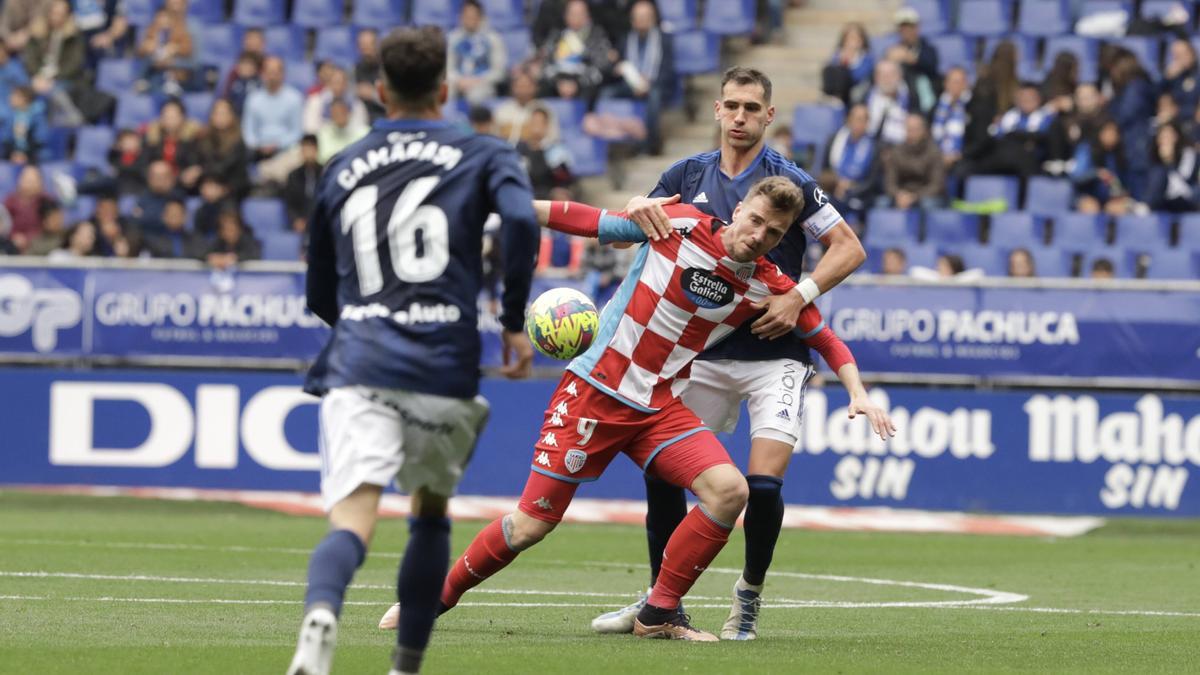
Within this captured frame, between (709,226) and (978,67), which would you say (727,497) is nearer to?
(709,226)

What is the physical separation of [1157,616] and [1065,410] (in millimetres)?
7135

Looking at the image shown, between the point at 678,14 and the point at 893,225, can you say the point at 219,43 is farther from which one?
the point at 893,225

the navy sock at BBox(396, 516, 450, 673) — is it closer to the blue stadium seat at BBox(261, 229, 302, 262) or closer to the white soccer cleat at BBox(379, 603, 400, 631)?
the white soccer cleat at BBox(379, 603, 400, 631)

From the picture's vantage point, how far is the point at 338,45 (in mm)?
24000

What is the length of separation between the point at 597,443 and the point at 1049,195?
1242cm

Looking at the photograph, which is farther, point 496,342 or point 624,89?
point 624,89

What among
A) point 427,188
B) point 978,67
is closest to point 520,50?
point 978,67

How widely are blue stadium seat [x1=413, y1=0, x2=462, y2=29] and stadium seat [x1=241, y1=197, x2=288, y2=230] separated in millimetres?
3979

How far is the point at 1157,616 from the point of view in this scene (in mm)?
9875

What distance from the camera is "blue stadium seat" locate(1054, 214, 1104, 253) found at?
19.2m

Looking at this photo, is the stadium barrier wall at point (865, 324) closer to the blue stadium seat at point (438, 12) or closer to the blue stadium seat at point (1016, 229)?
the blue stadium seat at point (1016, 229)

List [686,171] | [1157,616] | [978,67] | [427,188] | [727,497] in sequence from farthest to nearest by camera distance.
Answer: [978,67]
[1157,616]
[686,171]
[727,497]
[427,188]

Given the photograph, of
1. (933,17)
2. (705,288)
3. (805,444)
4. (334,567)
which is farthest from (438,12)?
(334,567)

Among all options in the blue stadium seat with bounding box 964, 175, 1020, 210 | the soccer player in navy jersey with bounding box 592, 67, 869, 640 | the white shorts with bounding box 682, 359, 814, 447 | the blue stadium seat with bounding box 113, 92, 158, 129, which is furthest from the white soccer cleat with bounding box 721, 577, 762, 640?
the blue stadium seat with bounding box 113, 92, 158, 129
